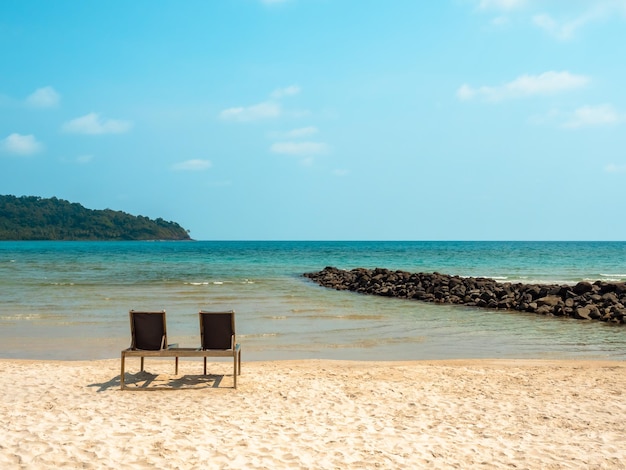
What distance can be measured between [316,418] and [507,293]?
18559mm

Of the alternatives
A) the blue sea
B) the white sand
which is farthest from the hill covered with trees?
the white sand

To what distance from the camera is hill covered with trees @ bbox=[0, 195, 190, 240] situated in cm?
16512

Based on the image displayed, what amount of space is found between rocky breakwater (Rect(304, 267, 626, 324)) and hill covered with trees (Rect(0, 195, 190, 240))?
150814 mm

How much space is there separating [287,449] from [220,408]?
70.3 inches

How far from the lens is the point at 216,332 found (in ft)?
28.6

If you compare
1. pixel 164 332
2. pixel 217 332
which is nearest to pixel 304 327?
pixel 217 332

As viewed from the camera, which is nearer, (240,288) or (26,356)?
(26,356)

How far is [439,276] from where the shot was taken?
3009cm

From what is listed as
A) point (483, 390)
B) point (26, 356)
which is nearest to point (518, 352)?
point (483, 390)

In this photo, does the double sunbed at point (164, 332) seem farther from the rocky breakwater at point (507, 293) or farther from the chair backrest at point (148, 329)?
the rocky breakwater at point (507, 293)

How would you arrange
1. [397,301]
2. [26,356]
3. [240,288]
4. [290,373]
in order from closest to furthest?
[290,373], [26,356], [397,301], [240,288]

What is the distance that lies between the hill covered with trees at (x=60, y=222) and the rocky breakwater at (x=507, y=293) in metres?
151

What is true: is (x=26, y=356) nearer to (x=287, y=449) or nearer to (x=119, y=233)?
(x=287, y=449)

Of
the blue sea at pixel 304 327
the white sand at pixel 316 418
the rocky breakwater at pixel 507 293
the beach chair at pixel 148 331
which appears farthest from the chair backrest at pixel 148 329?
the rocky breakwater at pixel 507 293
